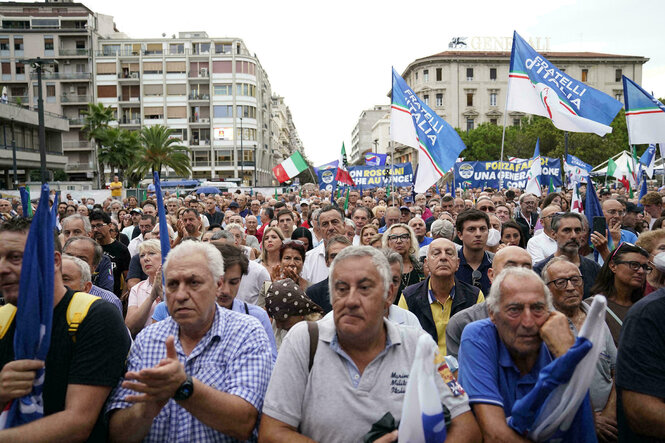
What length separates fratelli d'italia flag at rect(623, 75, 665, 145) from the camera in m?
9.08

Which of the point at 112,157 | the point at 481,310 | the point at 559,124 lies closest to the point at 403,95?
the point at 559,124

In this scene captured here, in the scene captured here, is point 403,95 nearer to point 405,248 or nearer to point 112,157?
point 405,248

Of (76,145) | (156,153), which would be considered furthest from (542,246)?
(76,145)

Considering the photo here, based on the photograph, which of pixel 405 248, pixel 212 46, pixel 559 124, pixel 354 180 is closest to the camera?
pixel 405 248

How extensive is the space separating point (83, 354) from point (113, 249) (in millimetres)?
4969

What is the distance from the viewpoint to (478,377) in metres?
2.62

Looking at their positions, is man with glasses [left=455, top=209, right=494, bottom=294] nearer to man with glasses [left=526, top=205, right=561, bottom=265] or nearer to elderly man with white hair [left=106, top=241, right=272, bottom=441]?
man with glasses [left=526, top=205, right=561, bottom=265]

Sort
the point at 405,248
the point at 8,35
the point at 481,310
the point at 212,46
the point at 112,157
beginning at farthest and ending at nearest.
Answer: the point at 212,46 → the point at 8,35 → the point at 112,157 → the point at 405,248 → the point at 481,310

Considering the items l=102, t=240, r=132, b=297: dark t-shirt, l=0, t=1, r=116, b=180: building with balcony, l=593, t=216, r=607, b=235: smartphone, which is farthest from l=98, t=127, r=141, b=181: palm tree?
l=593, t=216, r=607, b=235: smartphone

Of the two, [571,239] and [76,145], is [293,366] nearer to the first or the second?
[571,239]

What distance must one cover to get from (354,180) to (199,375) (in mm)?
17564

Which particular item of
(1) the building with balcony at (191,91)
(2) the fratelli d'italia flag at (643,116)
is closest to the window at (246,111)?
(1) the building with balcony at (191,91)

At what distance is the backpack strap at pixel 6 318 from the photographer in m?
2.39

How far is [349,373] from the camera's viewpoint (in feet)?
8.21
